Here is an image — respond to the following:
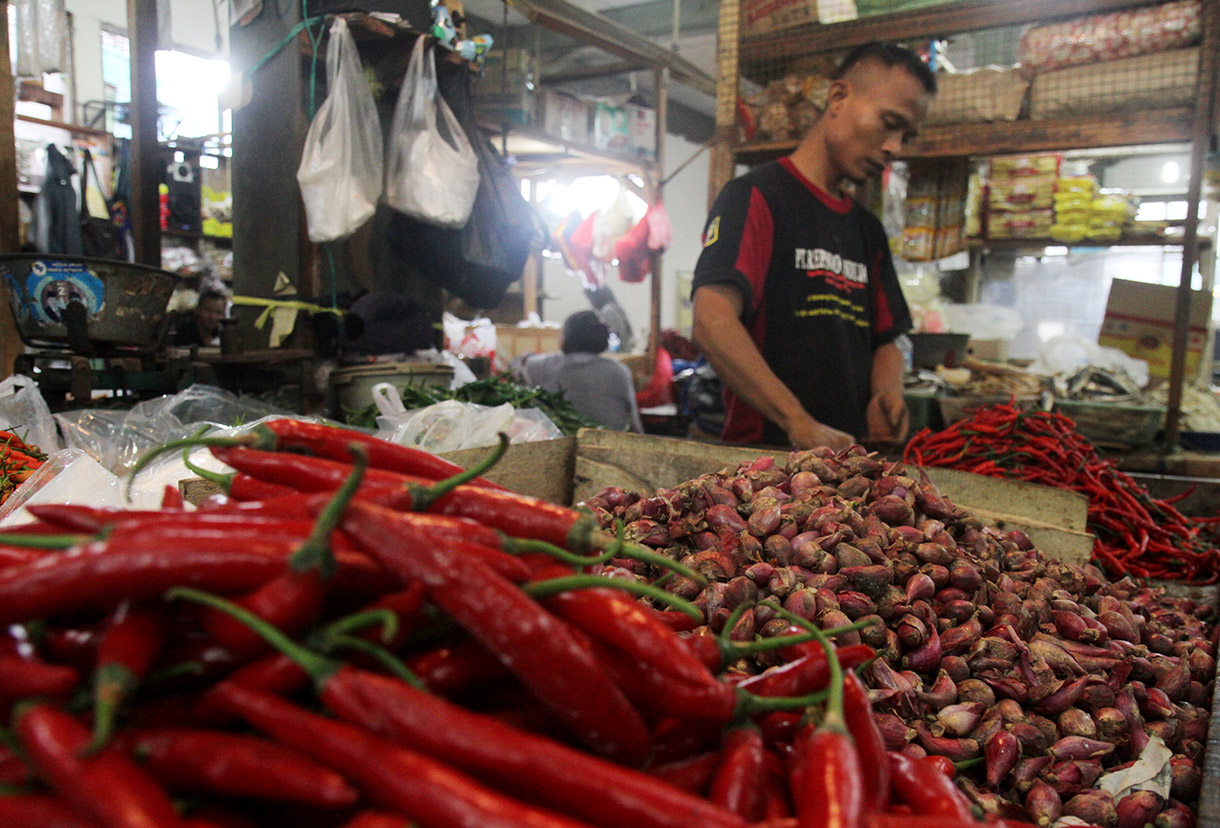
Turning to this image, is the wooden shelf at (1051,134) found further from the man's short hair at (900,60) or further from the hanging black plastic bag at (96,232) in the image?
the hanging black plastic bag at (96,232)

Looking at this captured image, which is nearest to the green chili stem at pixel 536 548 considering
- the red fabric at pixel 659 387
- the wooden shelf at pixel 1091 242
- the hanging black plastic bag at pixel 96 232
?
the wooden shelf at pixel 1091 242

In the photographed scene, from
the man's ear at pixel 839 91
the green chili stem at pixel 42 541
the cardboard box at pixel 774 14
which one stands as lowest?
the green chili stem at pixel 42 541

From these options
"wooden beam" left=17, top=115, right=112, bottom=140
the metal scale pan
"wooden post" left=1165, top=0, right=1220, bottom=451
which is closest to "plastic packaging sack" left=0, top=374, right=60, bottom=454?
the metal scale pan

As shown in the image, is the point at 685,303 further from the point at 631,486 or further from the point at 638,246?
the point at 631,486

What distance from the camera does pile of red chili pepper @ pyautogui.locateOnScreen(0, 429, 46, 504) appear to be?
7.87ft

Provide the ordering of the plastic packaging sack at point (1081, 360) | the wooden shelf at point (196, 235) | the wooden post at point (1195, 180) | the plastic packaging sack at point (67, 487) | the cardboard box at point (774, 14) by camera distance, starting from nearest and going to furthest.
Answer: the plastic packaging sack at point (67, 487)
the wooden post at point (1195, 180)
the cardboard box at point (774, 14)
the plastic packaging sack at point (1081, 360)
the wooden shelf at point (196, 235)

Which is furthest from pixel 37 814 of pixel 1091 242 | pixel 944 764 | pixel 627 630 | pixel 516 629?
pixel 1091 242

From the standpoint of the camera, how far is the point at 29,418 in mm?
2859

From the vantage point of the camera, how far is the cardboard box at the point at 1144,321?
5.73 metres

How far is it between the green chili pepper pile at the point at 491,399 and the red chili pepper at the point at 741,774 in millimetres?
2760

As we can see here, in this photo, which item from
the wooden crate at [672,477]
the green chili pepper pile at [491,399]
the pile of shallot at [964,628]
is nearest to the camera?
the pile of shallot at [964,628]

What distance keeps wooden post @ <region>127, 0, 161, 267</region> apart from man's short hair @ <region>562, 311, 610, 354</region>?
2.74m

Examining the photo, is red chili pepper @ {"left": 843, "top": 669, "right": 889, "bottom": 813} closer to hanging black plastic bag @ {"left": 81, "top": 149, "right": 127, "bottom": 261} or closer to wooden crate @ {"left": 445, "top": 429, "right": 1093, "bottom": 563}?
wooden crate @ {"left": 445, "top": 429, "right": 1093, "bottom": 563}

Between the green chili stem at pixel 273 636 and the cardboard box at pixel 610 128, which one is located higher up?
the cardboard box at pixel 610 128
